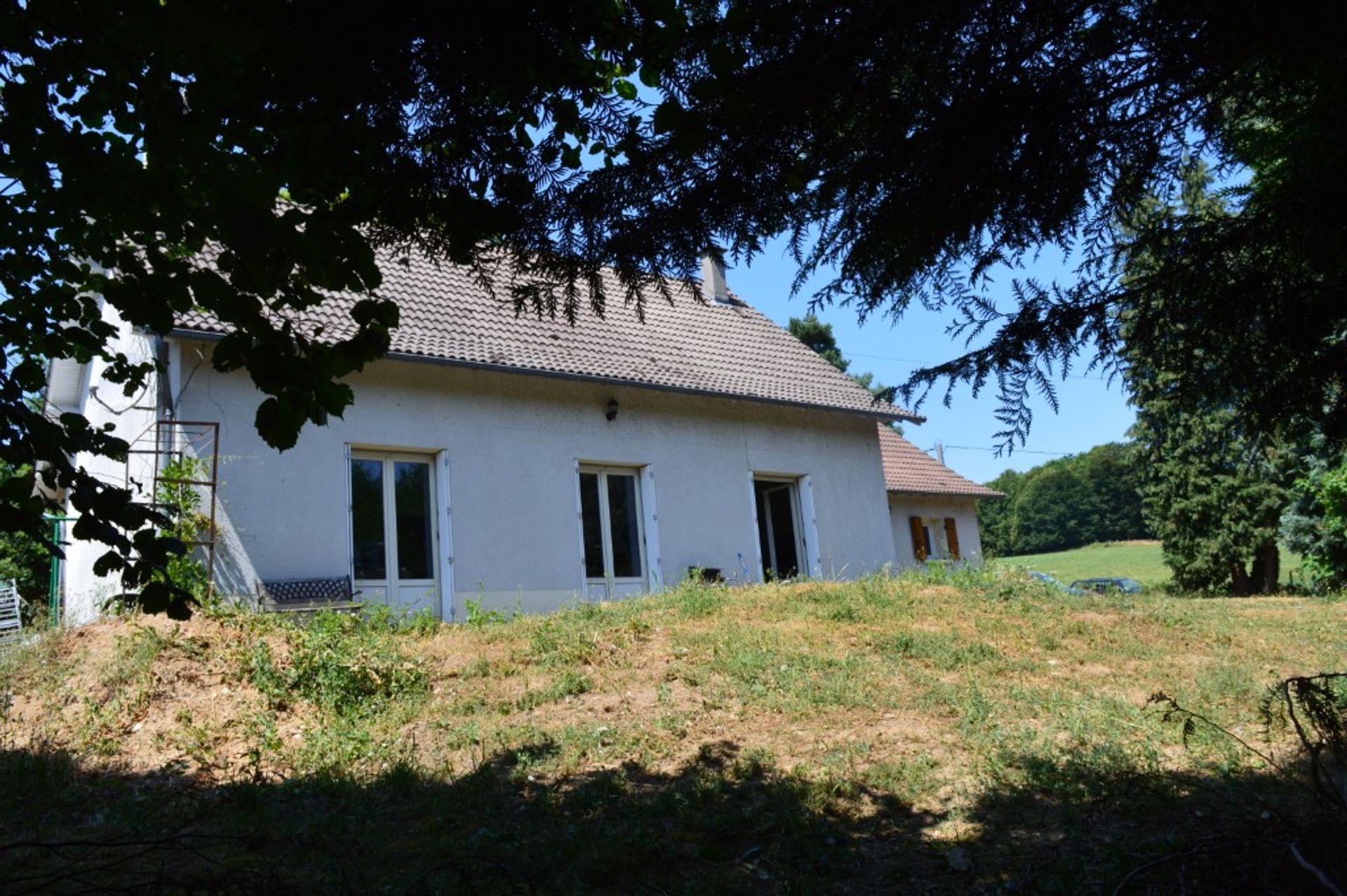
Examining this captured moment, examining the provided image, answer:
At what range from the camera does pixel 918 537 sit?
21.3 metres

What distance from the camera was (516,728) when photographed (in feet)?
19.8

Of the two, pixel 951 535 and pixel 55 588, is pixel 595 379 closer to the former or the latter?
pixel 55 588

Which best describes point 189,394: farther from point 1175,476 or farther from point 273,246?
point 1175,476

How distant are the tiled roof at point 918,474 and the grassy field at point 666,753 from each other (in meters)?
11.7

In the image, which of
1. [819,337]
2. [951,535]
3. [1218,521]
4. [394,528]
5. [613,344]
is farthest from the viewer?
[819,337]

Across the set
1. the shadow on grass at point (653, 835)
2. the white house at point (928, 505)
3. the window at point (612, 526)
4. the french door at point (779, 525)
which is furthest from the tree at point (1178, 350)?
the white house at point (928, 505)

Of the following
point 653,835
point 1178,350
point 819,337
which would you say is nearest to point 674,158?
point 1178,350

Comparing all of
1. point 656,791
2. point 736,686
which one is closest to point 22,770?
point 656,791

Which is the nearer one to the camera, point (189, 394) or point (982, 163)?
point (982, 163)

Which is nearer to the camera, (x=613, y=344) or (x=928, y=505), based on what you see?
(x=613, y=344)

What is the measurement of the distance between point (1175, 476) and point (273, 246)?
1038 inches

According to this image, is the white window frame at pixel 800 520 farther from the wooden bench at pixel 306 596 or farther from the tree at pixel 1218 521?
the tree at pixel 1218 521

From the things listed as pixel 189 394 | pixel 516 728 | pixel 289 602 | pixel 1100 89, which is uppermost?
pixel 189 394

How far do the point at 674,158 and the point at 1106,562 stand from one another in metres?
44.4
